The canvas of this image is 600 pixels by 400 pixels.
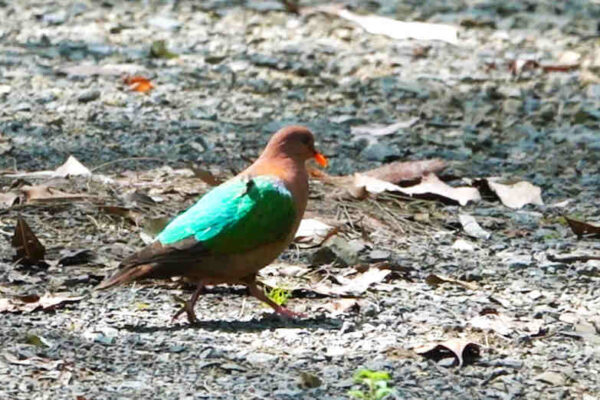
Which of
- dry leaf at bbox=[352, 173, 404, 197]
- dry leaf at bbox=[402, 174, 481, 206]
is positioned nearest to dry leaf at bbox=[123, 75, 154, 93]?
dry leaf at bbox=[352, 173, 404, 197]

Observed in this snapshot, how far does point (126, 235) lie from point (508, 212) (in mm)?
2023

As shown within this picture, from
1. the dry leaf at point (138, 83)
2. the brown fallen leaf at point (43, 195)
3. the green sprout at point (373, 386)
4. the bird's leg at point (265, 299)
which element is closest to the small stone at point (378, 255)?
the bird's leg at point (265, 299)

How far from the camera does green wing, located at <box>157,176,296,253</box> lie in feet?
17.4

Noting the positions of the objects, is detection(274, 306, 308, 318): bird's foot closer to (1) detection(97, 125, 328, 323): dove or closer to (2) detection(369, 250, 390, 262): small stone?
(1) detection(97, 125, 328, 323): dove

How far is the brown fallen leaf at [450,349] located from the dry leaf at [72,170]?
2.69m

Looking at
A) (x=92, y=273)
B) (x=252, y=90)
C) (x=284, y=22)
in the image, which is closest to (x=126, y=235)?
(x=92, y=273)

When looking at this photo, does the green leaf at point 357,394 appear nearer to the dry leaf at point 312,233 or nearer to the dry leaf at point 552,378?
the dry leaf at point 552,378

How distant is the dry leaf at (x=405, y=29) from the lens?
10.9 metres

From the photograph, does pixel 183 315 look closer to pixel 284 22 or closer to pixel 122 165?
pixel 122 165

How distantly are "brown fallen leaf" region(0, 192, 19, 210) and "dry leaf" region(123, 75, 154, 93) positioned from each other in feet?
9.11

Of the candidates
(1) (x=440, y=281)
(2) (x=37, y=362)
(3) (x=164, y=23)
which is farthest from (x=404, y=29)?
(2) (x=37, y=362)

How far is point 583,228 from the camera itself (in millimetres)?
6852

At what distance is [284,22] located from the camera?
1130 cm

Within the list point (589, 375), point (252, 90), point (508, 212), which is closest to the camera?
point (589, 375)
